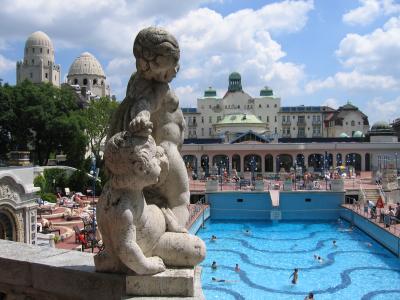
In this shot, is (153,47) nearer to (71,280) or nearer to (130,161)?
(130,161)

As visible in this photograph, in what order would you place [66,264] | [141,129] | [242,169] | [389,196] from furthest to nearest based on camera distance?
1. [242,169]
2. [389,196]
3. [66,264]
4. [141,129]

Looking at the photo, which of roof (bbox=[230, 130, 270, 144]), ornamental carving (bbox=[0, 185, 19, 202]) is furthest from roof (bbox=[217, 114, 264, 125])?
ornamental carving (bbox=[0, 185, 19, 202])

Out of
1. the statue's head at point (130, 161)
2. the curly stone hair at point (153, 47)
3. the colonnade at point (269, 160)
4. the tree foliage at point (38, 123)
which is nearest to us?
the statue's head at point (130, 161)

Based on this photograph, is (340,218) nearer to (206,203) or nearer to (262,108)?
(206,203)

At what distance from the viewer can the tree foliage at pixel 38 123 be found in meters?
34.2

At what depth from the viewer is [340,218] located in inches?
1168

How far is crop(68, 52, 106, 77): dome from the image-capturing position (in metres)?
74.4

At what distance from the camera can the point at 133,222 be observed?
3.07 metres

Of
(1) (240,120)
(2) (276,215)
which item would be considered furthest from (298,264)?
(1) (240,120)

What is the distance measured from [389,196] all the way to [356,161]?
2360 centimetres

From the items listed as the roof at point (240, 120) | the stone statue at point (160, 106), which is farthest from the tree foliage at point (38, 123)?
the roof at point (240, 120)

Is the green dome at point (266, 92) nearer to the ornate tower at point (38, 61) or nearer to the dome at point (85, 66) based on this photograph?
the dome at point (85, 66)

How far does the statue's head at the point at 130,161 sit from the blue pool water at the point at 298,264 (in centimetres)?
1317

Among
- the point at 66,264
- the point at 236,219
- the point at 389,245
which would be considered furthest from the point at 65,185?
the point at 66,264
